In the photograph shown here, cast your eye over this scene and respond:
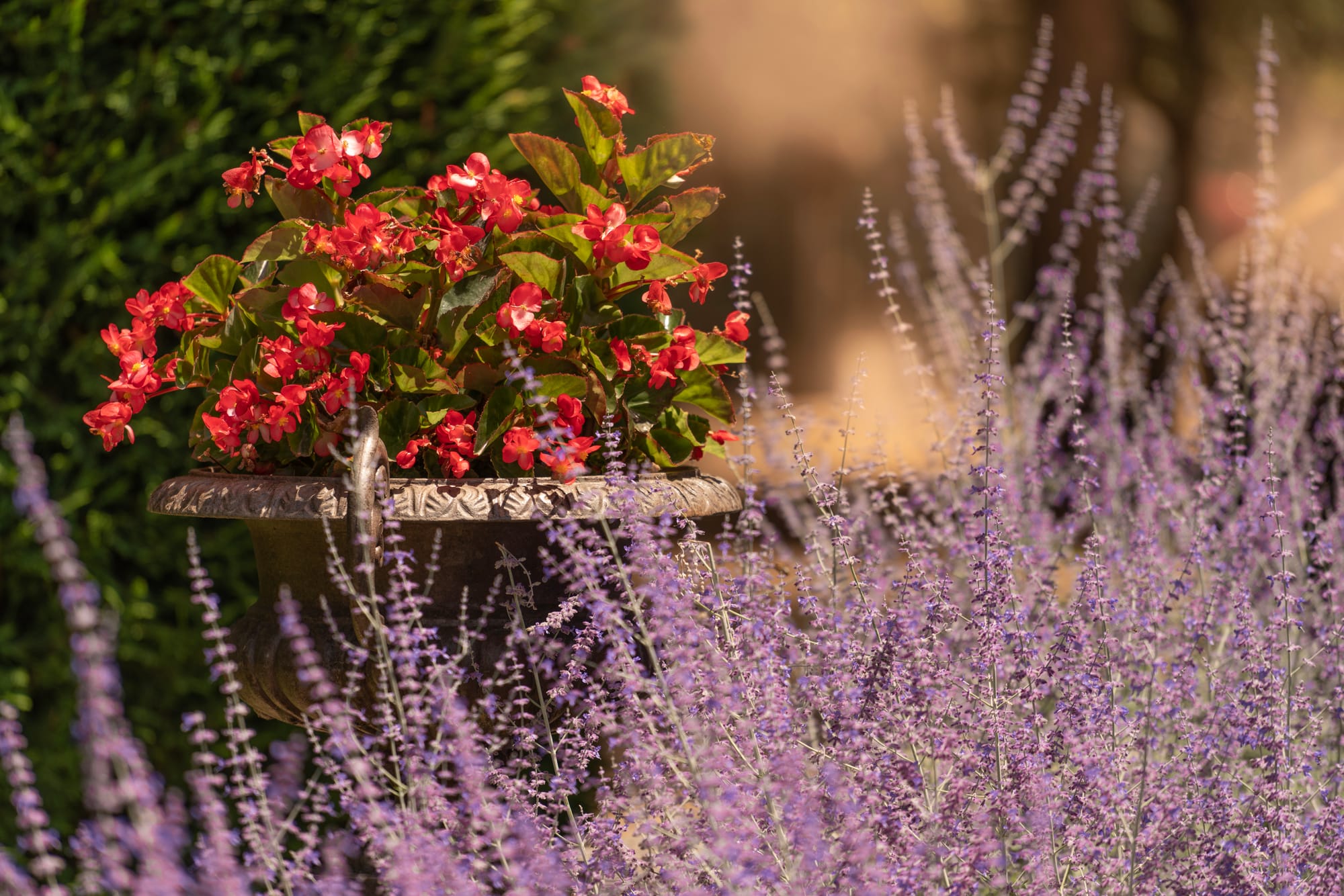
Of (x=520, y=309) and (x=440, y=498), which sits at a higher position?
(x=520, y=309)

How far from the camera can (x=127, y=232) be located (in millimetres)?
3389

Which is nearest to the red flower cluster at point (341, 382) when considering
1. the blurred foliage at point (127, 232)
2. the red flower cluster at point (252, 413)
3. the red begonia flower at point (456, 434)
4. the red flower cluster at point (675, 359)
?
the red flower cluster at point (252, 413)

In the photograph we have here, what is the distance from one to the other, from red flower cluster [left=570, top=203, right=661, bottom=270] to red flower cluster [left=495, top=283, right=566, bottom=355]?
120 mm

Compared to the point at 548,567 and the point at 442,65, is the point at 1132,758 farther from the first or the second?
the point at 442,65

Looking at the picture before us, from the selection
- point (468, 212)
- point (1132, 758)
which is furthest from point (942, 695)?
point (468, 212)

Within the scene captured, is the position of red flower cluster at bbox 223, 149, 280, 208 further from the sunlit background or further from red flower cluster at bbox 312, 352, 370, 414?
the sunlit background

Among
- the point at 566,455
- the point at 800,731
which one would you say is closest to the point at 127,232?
the point at 566,455

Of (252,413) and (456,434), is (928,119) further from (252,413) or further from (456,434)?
(252,413)

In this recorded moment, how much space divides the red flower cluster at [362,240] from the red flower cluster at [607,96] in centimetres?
38

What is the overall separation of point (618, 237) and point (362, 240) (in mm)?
417

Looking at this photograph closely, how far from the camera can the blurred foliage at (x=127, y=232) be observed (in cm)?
321

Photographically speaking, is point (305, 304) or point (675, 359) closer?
point (305, 304)

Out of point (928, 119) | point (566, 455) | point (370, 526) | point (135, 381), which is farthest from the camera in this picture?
point (928, 119)

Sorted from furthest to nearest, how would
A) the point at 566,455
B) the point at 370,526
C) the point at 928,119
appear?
the point at 928,119 → the point at 566,455 → the point at 370,526
